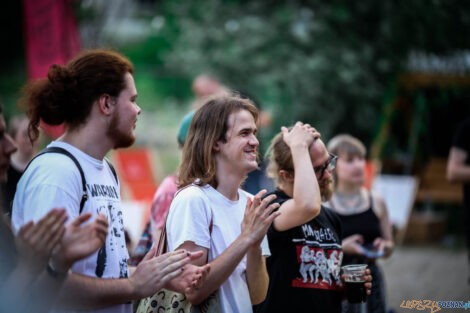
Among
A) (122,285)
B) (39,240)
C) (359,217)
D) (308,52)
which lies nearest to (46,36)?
(308,52)

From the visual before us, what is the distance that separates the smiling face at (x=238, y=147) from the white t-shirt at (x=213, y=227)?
0.57ft

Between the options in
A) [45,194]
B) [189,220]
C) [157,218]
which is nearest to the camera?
[45,194]

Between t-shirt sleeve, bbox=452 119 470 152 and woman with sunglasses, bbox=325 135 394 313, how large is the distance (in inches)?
31.8

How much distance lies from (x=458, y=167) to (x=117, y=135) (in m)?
3.10

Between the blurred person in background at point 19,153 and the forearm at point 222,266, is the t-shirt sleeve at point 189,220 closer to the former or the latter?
the forearm at point 222,266

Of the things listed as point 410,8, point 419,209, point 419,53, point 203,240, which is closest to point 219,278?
point 203,240

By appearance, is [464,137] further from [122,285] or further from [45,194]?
[45,194]

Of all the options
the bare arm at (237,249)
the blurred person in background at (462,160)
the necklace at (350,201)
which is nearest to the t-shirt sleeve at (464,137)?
the blurred person in background at (462,160)

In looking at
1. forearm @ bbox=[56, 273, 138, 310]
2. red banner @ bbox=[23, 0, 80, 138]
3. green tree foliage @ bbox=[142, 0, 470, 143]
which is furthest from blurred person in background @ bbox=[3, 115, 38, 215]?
green tree foliage @ bbox=[142, 0, 470, 143]

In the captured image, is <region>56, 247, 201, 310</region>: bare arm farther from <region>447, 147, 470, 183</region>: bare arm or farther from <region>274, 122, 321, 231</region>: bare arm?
<region>447, 147, 470, 183</region>: bare arm

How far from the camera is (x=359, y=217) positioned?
422cm

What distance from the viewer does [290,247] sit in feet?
9.41

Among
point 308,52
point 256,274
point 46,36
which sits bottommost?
point 256,274

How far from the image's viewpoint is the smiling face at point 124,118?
2.31 m
